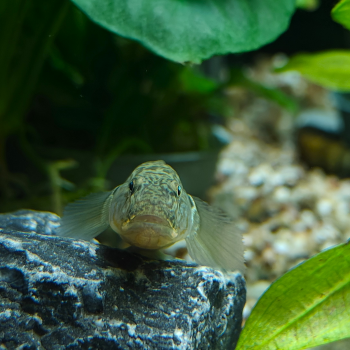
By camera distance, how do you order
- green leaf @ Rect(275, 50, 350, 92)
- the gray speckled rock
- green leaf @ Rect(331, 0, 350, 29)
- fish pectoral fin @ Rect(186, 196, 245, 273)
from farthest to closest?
green leaf @ Rect(275, 50, 350, 92) < green leaf @ Rect(331, 0, 350, 29) < fish pectoral fin @ Rect(186, 196, 245, 273) < the gray speckled rock

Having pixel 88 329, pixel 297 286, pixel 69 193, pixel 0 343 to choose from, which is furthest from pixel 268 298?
pixel 69 193

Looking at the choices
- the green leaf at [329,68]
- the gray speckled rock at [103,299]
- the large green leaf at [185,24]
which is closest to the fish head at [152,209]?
the gray speckled rock at [103,299]

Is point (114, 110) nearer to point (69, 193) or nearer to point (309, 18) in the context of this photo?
point (69, 193)

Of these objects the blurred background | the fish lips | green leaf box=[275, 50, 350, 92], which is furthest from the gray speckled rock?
green leaf box=[275, 50, 350, 92]

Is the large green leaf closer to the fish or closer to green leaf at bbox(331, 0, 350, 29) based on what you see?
green leaf at bbox(331, 0, 350, 29)

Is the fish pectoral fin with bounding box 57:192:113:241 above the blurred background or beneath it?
above

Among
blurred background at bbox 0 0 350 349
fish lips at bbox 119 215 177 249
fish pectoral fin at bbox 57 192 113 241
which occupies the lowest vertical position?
blurred background at bbox 0 0 350 349
